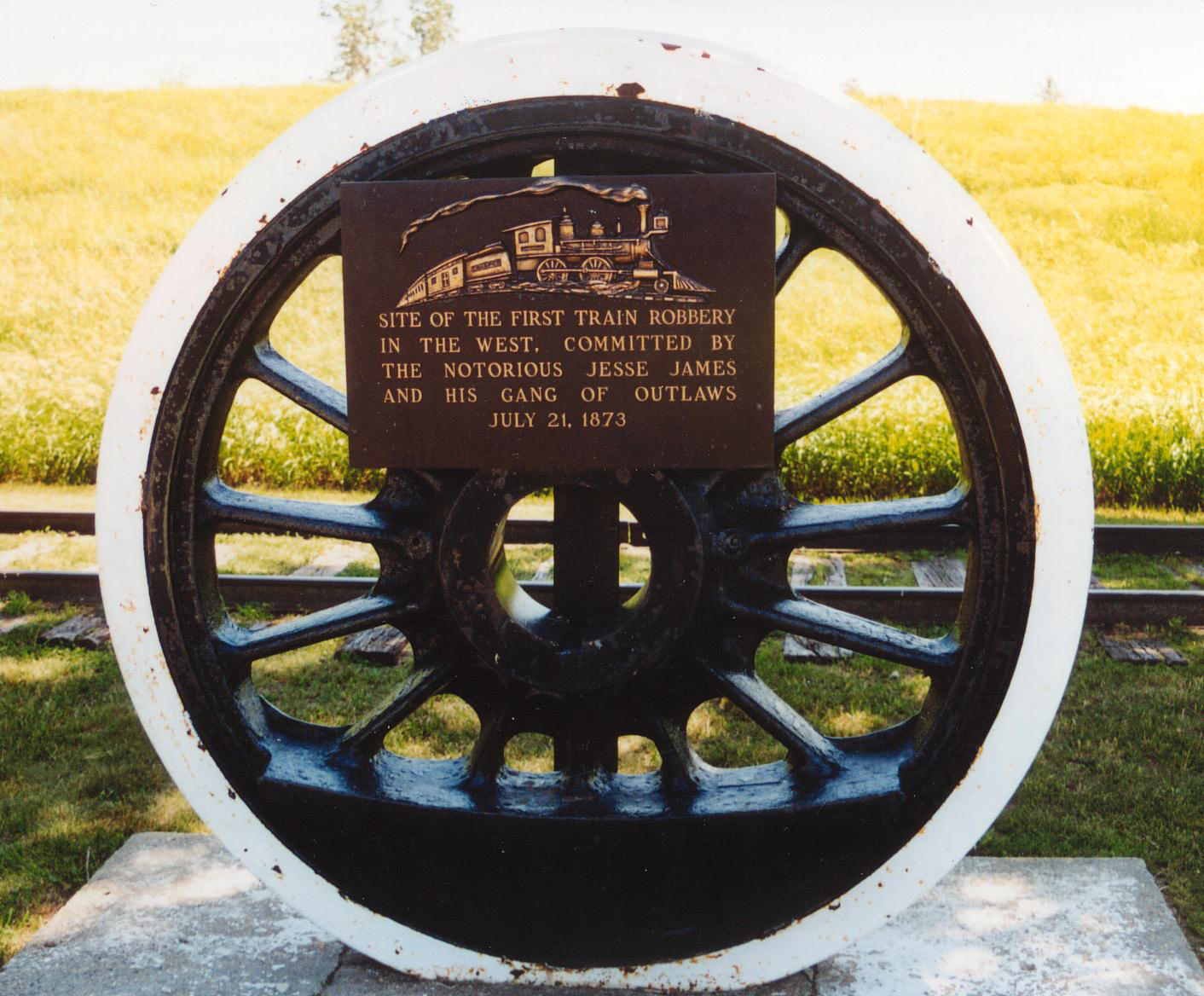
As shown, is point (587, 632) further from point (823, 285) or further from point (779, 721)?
point (823, 285)

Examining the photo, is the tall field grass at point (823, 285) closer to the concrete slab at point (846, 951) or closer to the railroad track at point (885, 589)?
the railroad track at point (885, 589)

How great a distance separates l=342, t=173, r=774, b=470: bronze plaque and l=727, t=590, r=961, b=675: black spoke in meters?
0.32

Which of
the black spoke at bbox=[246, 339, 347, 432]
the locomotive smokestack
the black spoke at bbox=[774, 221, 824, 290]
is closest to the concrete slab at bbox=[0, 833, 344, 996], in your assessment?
the black spoke at bbox=[246, 339, 347, 432]

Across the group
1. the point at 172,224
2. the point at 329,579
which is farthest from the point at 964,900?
the point at 172,224

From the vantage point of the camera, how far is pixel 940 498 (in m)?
2.62

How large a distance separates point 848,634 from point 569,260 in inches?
38.1

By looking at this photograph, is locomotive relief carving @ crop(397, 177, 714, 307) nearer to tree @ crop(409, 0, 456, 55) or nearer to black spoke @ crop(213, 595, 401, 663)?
black spoke @ crop(213, 595, 401, 663)

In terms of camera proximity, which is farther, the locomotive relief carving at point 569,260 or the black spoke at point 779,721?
the black spoke at point 779,721

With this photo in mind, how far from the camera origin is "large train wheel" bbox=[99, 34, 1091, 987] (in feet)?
8.02

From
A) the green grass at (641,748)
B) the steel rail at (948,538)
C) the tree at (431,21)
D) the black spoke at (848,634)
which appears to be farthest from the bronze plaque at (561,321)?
the tree at (431,21)

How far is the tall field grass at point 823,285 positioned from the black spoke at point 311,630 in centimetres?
508

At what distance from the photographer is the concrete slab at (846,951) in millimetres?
2830

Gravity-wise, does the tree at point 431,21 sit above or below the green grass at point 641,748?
above

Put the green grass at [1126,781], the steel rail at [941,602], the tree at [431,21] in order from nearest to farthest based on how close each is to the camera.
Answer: the green grass at [1126,781]
the steel rail at [941,602]
the tree at [431,21]
